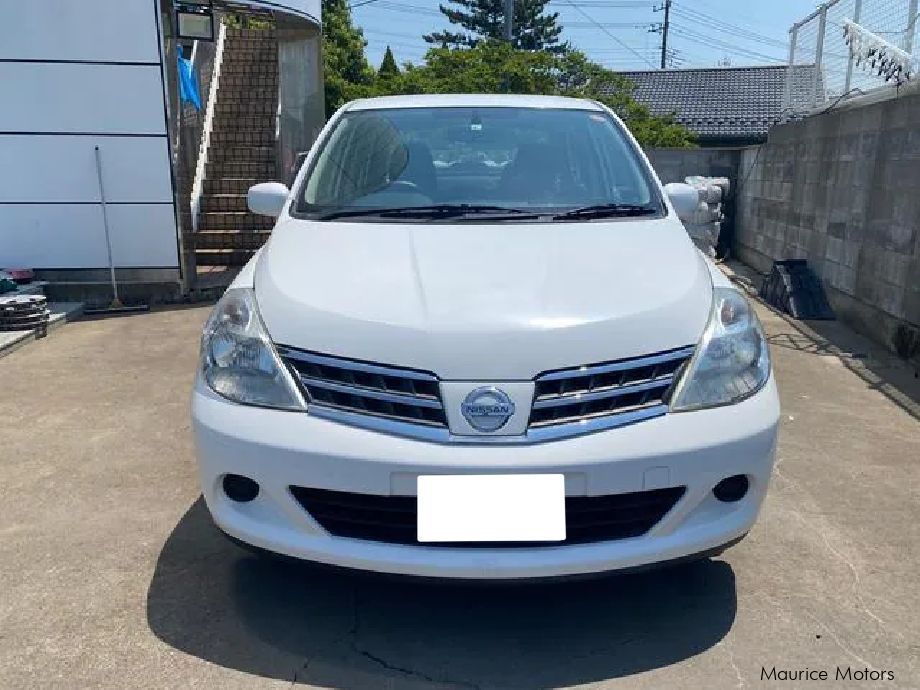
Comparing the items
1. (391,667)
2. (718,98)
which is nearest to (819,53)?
(391,667)

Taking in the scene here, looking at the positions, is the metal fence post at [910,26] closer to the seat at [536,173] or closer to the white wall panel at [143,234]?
the seat at [536,173]

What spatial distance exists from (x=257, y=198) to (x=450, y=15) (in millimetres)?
36642

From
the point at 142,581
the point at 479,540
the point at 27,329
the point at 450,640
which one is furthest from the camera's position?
the point at 27,329

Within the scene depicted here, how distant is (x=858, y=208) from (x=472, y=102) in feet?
13.6

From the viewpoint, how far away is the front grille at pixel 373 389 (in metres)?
2.02

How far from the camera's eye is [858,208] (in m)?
6.21

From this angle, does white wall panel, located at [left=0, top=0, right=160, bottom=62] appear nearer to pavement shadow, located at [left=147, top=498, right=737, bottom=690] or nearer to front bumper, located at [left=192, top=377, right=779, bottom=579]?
pavement shadow, located at [left=147, top=498, right=737, bottom=690]

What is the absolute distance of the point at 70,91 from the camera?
6641 millimetres

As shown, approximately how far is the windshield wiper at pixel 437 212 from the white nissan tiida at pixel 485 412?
1.17ft

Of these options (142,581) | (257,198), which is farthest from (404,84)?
(142,581)

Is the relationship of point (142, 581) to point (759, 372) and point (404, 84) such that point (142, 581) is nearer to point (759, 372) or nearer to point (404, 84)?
point (759, 372)

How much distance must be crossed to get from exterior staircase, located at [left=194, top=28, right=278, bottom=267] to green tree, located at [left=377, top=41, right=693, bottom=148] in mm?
5113

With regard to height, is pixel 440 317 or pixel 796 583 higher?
pixel 440 317

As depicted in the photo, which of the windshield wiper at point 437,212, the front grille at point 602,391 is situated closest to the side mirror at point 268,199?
the windshield wiper at point 437,212
